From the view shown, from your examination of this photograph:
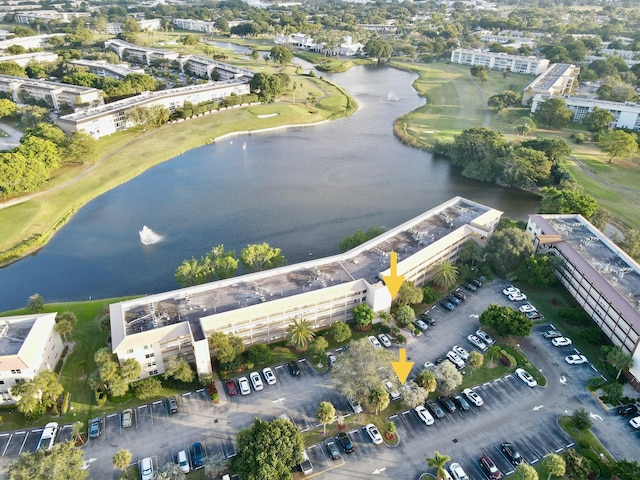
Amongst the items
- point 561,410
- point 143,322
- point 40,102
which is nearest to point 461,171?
point 561,410

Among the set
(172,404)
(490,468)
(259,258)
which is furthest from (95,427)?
(490,468)

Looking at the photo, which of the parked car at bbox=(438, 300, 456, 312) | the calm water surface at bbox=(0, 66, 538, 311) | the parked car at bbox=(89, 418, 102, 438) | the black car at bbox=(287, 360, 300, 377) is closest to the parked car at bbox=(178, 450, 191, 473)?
the parked car at bbox=(89, 418, 102, 438)

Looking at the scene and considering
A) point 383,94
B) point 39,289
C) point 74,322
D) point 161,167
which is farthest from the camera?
point 383,94

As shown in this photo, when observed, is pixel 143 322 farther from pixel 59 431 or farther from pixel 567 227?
pixel 567 227

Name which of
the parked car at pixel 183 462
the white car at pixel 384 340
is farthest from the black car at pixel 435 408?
the parked car at pixel 183 462

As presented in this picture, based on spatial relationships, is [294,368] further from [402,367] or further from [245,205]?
[245,205]
